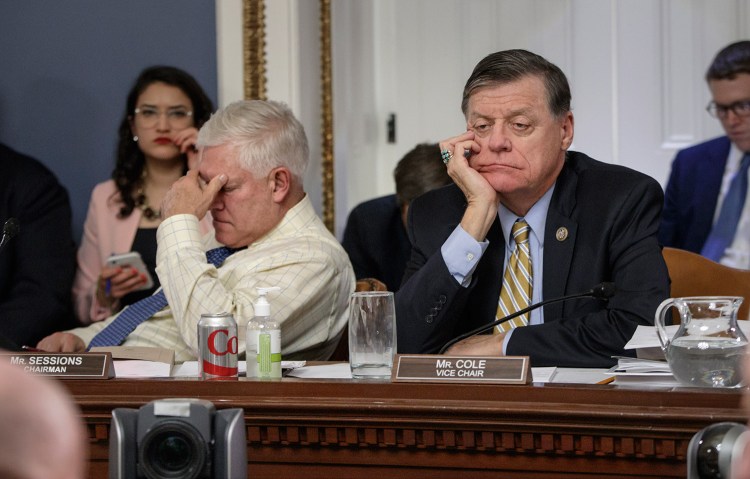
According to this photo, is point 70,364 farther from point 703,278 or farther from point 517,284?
point 703,278

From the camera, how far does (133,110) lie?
4000mm

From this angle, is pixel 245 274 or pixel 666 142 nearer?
pixel 245 274

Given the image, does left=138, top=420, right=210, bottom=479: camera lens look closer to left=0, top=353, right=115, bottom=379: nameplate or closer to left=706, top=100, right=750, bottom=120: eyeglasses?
left=0, top=353, right=115, bottom=379: nameplate

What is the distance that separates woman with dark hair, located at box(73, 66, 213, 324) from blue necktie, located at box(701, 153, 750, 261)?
181 cm

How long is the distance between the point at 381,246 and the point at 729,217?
124 centimetres

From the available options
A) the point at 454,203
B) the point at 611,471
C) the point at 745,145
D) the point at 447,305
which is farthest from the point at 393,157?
the point at 611,471

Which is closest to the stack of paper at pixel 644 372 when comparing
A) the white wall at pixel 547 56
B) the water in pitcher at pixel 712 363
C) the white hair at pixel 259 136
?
the water in pitcher at pixel 712 363

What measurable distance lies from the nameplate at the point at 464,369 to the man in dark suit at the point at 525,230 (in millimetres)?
480

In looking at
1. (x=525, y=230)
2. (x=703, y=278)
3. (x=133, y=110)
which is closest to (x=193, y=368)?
(x=525, y=230)

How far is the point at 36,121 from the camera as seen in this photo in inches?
170

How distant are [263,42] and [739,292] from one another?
198cm

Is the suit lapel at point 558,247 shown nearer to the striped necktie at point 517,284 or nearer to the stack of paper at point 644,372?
the striped necktie at point 517,284

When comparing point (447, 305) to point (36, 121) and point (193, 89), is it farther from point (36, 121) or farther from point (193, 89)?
point (36, 121)

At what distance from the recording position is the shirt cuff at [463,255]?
2543 millimetres
